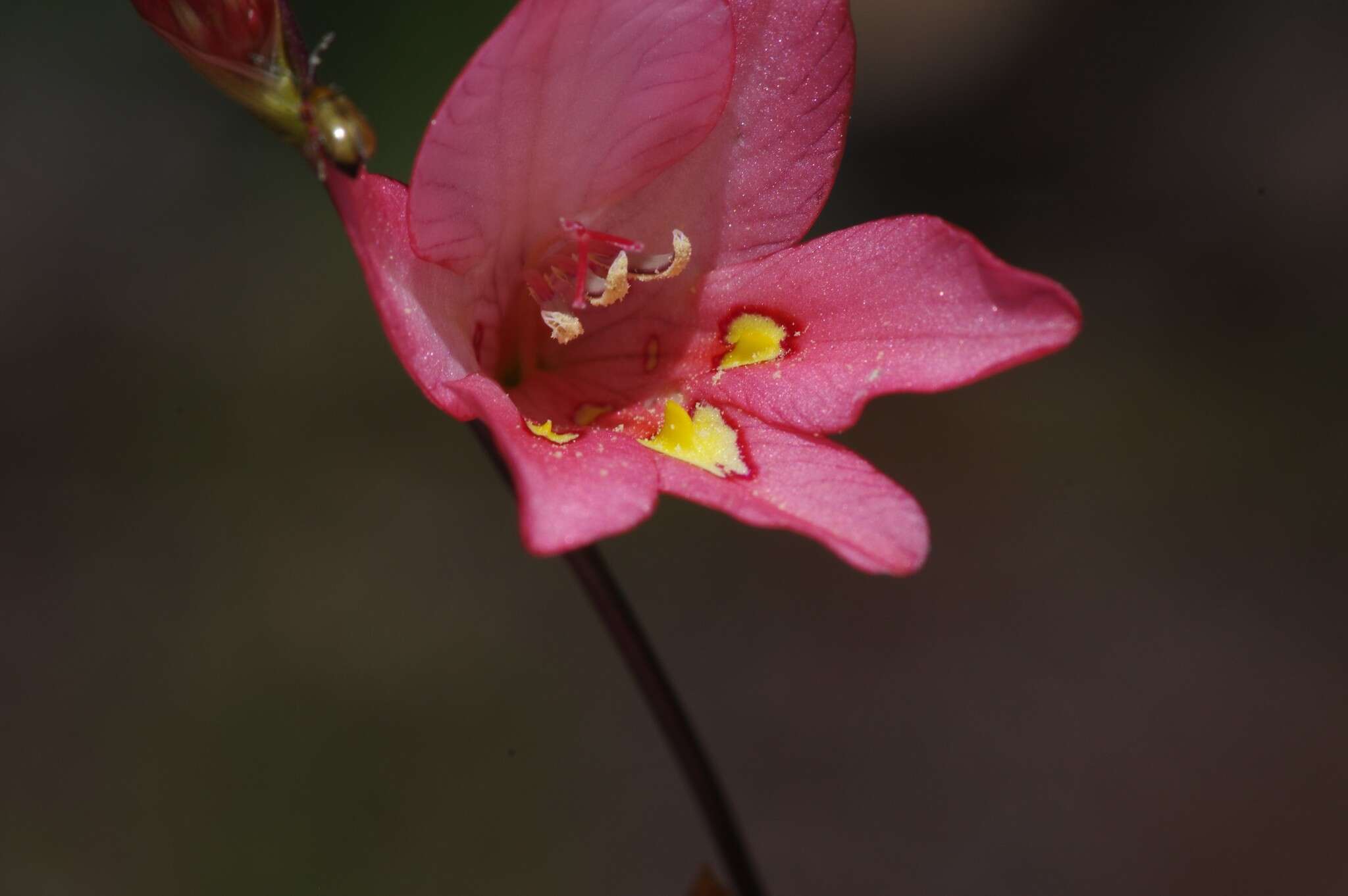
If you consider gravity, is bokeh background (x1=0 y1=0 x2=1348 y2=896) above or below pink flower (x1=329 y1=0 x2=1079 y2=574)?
below

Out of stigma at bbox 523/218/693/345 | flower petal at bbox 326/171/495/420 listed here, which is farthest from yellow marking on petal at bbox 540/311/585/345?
flower petal at bbox 326/171/495/420

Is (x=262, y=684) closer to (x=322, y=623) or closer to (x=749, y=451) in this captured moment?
(x=322, y=623)

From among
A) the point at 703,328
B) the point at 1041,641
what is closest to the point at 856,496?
the point at 703,328

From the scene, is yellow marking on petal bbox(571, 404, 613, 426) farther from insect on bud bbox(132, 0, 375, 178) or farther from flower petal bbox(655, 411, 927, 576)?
insect on bud bbox(132, 0, 375, 178)

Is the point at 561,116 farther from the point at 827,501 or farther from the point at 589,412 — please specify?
the point at 827,501

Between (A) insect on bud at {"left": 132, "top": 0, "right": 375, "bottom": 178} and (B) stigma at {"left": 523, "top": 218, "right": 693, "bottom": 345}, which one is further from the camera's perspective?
(B) stigma at {"left": 523, "top": 218, "right": 693, "bottom": 345}

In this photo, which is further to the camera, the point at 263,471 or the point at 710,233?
the point at 263,471
